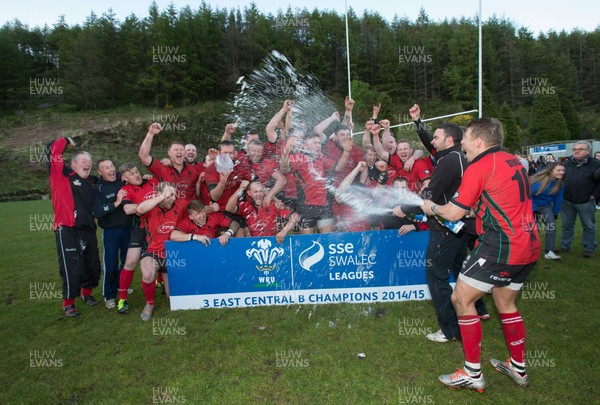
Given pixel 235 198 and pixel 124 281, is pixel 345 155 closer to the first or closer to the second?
pixel 235 198

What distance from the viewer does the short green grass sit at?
3447 mm

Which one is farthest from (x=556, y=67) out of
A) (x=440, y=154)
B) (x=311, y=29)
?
(x=440, y=154)

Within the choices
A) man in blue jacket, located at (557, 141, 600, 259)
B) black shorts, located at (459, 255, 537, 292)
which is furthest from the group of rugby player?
man in blue jacket, located at (557, 141, 600, 259)

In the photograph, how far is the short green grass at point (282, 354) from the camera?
345cm

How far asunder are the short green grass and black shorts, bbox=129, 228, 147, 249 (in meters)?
1.02

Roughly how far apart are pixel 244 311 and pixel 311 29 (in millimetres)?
25844

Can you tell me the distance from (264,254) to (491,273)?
3.15 metres

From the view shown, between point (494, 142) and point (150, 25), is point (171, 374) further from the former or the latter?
point (150, 25)

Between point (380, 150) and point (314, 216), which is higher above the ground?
point (380, 150)

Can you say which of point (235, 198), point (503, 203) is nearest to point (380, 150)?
point (235, 198)

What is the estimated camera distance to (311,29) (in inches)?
1056

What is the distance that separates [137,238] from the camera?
581cm

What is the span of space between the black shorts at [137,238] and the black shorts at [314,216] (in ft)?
8.38

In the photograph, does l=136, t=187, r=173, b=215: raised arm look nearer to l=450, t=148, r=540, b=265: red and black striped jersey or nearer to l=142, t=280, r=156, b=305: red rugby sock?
l=142, t=280, r=156, b=305: red rugby sock
